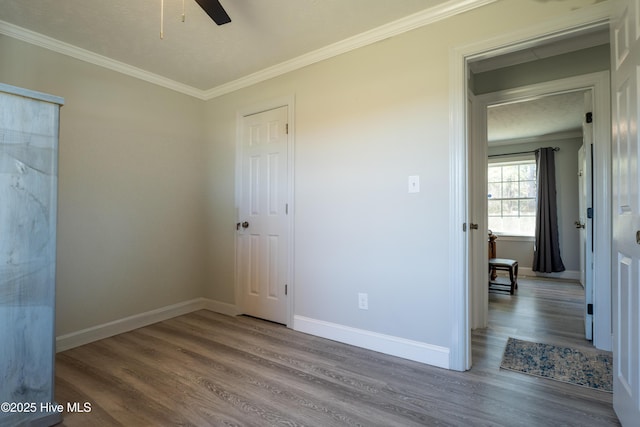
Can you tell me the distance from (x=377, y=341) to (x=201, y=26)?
274 centimetres

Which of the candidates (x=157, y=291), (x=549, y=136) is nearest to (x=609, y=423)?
(x=157, y=291)

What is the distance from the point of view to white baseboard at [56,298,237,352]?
2.59 meters

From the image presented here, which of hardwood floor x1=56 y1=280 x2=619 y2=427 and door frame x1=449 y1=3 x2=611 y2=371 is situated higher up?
door frame x1=449 y1=3 x2=611 y2=371

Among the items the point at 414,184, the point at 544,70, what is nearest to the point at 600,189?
the point at 544,70

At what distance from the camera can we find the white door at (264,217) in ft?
10.1

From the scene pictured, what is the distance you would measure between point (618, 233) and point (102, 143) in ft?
12.2

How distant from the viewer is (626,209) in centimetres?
148

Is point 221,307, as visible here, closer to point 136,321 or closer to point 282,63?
point 136,321

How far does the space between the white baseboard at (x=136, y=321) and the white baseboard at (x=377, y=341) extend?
3.34 feet

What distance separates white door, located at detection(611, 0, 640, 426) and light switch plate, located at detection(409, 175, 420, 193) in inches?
41.3

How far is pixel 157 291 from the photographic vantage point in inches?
127

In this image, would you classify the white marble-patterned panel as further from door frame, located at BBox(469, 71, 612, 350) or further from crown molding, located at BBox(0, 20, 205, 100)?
door frame, located at BBox(469, 71, 612, 350)

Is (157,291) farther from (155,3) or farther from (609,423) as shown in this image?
(609,423)

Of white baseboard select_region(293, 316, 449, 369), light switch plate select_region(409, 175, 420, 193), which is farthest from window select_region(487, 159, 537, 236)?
white baseboard select_region(293, 316, 449, 369)
